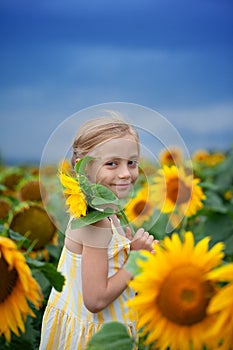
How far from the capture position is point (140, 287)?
2.72 feet

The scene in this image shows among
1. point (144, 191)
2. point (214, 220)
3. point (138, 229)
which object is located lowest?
point (214, 220)

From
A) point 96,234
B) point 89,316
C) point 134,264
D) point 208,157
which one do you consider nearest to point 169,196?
point 96,234

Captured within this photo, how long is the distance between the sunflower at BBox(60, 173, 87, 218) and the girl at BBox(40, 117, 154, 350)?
0.13 ft

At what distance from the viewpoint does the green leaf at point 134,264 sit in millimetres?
858

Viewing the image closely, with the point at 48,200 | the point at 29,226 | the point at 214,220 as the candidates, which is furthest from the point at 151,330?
the point at 214,220

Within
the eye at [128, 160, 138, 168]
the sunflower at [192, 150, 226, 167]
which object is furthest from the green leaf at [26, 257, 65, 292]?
the sunflower at [192, 150, 226, 167]

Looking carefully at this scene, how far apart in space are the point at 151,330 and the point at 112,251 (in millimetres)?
415

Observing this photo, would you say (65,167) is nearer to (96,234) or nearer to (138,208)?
(96,234)

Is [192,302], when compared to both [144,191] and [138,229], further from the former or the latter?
[144,191]

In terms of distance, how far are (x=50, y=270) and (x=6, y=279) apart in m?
0.06

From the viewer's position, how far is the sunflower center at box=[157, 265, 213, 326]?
2.72 feet

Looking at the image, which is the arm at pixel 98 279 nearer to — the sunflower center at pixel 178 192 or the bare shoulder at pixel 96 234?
the bare shoulder at pixel 96 234

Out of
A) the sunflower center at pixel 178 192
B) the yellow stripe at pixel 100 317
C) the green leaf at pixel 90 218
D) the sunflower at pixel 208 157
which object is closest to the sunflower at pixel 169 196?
the sunflower center at pixel 178 192

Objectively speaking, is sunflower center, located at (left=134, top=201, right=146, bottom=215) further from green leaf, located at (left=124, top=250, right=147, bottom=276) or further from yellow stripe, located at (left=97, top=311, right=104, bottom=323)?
green leaf, located at (left=124, top=250, right=147, bottom=276)
